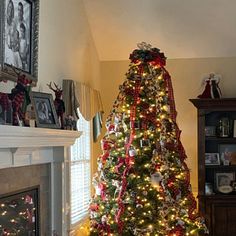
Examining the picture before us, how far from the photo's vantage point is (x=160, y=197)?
5.03 m

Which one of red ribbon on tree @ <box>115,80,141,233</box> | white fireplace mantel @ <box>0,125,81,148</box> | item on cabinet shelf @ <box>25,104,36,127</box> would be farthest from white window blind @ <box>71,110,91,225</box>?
item on cabinet shelf @ <box>25,104,36,127</box>

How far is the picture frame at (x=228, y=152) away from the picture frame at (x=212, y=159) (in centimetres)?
8

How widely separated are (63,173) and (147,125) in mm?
1163

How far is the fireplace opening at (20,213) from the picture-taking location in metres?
3.53

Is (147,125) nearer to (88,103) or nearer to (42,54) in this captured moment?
(88,103)

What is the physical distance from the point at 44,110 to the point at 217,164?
3100 mm

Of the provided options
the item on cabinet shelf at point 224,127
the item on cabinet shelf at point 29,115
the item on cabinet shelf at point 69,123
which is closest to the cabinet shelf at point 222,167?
the item on cabinet shelf at point 224,127

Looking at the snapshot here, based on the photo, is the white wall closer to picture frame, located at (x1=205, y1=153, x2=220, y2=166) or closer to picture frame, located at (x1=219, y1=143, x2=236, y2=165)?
picture frame, located at (x1=205, y1=153, x2=220, y2=166)

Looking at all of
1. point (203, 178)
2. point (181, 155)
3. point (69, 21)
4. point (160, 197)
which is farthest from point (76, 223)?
point (69, 21)

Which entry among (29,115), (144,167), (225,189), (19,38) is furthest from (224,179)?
(19,38)

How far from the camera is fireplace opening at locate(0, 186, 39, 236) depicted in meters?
3.53

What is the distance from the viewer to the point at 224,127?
646cm

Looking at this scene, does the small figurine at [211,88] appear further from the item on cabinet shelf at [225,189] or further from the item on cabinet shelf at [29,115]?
the item on cabinet shelf at [29,115]

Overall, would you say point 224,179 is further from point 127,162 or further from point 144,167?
point 127,162
